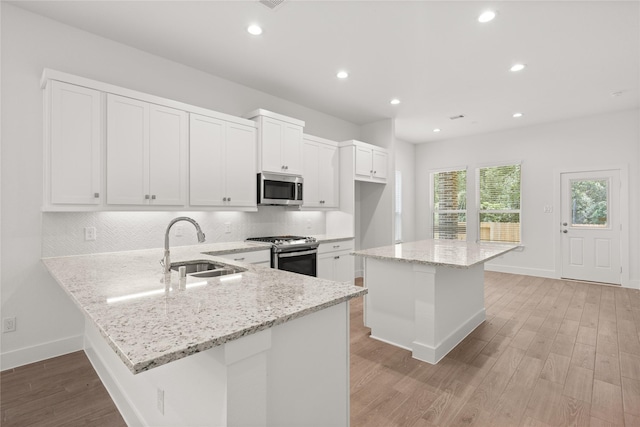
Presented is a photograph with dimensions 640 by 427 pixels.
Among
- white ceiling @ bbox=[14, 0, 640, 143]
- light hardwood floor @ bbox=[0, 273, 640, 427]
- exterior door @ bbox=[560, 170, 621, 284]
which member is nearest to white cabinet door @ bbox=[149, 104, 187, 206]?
white ceiling @ bbox=[14, 0, 640, 143]

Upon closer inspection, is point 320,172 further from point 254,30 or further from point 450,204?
point 450,204

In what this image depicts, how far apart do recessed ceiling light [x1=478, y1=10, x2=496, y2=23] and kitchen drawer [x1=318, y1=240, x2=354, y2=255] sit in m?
2.94

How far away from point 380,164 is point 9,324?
16.4 ft

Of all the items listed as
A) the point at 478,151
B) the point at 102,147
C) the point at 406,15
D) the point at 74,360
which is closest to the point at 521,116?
the point at 478,151

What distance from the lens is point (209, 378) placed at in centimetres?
110

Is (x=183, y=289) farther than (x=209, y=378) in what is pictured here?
Yes

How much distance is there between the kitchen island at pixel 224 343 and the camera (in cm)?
100

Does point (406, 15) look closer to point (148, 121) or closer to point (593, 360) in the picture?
point (148, 121)

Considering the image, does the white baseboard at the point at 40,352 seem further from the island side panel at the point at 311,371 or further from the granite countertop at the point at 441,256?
the granite countertop at the point at 441,256

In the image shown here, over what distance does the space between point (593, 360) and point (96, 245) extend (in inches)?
176

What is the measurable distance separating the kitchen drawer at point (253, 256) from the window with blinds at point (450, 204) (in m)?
5.13

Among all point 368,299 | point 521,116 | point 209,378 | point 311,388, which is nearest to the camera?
point 209,378

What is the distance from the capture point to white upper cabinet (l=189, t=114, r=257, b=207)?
3.27 m

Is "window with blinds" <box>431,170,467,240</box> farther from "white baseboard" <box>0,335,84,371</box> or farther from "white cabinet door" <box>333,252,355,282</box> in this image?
"white baseboard" <box>0,335,84,371</box>
